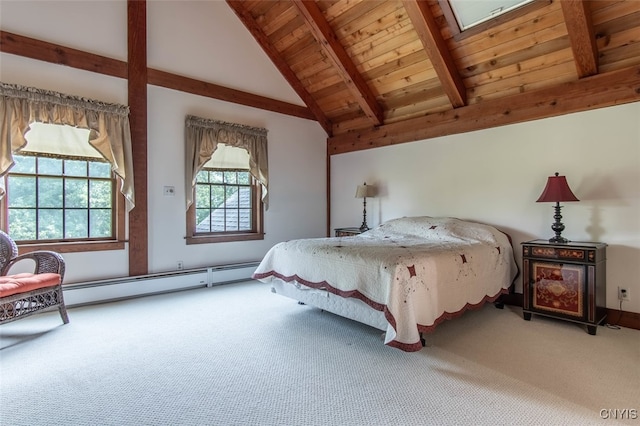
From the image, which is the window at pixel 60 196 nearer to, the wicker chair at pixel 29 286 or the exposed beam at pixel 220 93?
the wicker chair at pixel 29 286

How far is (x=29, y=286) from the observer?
2.62 meters

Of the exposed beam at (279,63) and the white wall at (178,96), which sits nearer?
the white wall at (178,96)

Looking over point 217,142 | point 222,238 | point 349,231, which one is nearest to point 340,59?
point 217,142

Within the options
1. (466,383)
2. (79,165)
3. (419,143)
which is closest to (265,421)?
(466,383)

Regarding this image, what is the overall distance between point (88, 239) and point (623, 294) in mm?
5541

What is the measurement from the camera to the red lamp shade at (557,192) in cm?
299

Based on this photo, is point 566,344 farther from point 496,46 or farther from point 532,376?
point 496,46

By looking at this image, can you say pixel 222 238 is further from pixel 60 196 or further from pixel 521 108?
pixel 521 108

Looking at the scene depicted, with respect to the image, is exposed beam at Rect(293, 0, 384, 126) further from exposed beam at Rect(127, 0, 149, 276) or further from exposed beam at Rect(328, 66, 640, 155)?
exposed beam at Rect(127, 0, 149, 276)

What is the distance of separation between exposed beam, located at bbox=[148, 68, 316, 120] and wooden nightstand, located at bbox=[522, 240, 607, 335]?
3.94 metres

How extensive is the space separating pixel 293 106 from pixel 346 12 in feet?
5.82

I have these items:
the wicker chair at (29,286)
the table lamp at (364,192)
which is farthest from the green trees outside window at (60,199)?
the table lamp at (364,192)

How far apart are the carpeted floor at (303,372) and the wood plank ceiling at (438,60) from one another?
2.38 m

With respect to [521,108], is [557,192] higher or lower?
lower
